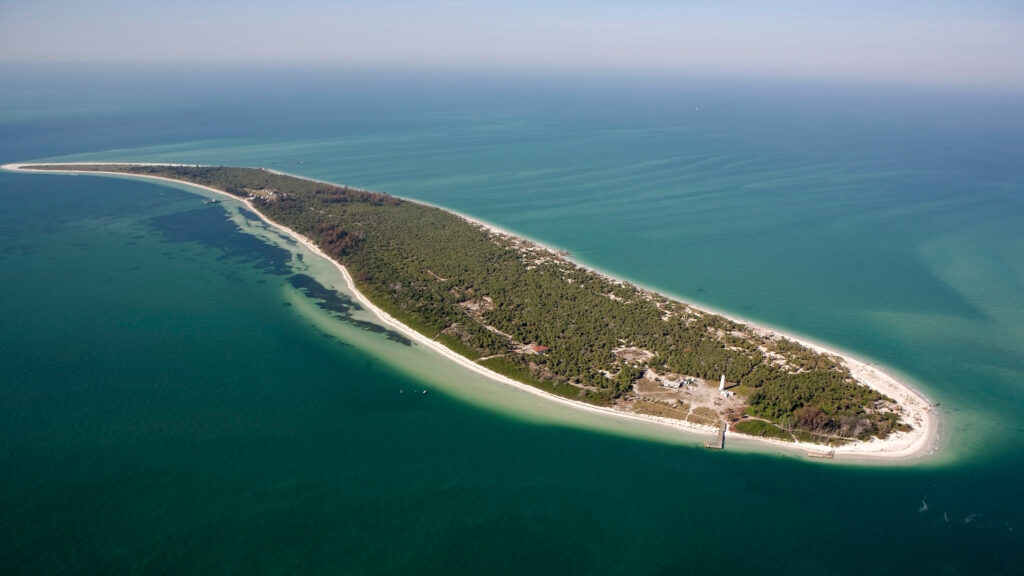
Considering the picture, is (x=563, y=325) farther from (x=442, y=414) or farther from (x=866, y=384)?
(x=866, y=384)

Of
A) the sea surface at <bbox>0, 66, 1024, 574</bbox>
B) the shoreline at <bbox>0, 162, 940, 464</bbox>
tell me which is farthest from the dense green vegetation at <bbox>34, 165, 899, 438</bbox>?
the sea surface at <bbox>0, 66, 1024, 574</bbox>

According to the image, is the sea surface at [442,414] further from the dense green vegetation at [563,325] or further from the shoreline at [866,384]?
the dense green vegetation at [563,325]

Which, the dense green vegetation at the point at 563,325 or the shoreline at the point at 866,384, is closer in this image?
the shoreline at the point at 866,384

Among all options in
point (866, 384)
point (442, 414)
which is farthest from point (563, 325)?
point (866, 384)

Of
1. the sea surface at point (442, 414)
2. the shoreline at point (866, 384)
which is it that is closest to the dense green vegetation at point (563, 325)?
the shoreline at point (866, 384)

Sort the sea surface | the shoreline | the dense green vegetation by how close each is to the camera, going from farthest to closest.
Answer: the dense green vegetation < the shoreline < the sea surface

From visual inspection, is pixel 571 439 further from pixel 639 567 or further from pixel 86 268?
pixel 86 268

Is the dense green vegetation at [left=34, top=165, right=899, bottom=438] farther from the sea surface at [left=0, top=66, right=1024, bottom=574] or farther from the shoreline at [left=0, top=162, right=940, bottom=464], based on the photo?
the sea surface at [left=0, top=66, right=1024, bottom=574]
